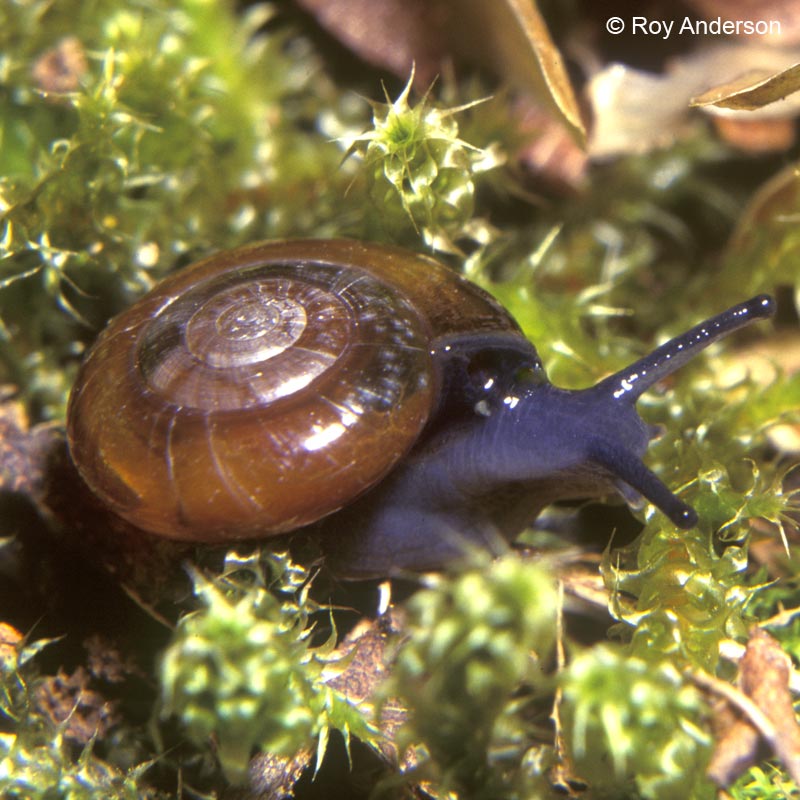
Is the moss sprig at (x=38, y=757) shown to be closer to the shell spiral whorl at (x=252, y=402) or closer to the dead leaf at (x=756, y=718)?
the shell spiral whorl at (x=252, y=402)

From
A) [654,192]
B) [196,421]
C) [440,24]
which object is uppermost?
[440,24]

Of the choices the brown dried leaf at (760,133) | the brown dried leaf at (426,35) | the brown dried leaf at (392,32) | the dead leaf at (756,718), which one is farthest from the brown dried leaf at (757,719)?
the brown dried leaf at (392,32)

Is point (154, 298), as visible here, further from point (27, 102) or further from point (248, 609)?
point (27, 102)

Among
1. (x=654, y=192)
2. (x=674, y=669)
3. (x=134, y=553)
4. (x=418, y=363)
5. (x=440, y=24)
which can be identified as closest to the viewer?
(x=674, y=669)

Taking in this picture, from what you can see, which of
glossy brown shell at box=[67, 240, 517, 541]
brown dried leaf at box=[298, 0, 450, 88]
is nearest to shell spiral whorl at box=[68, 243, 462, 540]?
glossy brown shell at box=[67, 240, 517, 541]

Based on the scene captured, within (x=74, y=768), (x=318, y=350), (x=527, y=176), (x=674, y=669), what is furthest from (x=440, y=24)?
(x=74, y=768)

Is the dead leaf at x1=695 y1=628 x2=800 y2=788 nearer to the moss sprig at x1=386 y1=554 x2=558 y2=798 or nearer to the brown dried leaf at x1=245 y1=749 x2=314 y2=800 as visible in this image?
the moss sprig at x1=386 y1=554 x2=558 y2=798

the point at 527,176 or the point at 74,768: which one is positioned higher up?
the point at 527,176
